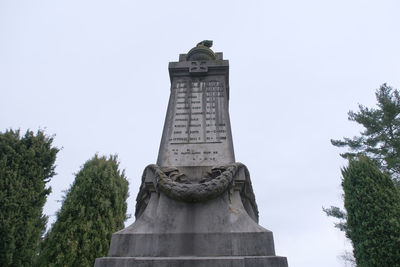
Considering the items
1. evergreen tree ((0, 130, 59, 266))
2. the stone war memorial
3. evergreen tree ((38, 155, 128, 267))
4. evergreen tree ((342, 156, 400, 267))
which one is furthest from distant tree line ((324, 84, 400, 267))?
evergreen tree ((0, 130, 59, 266))

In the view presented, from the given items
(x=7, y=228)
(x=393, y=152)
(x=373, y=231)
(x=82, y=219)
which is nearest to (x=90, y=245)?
(x=82, y=219)

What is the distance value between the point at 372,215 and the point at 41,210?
38.9 ft

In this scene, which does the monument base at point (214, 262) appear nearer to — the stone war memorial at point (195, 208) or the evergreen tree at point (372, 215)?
the stone war memorial at point (195, 208)

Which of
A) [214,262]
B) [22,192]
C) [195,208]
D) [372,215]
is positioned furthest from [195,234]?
[22,192]

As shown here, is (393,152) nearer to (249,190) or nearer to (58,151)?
(249,190)

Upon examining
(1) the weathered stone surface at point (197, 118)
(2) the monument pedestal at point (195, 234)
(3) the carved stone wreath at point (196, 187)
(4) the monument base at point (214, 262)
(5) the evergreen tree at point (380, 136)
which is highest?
(5) the evergreen tree at point (380, 136)

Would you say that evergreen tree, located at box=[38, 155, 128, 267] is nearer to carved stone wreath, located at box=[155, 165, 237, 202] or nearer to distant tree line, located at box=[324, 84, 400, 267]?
carved stone wreath, located at box=[155, 165, 237, 202]

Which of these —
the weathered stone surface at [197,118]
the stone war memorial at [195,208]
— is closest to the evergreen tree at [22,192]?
the stone war memorial at [195,208]

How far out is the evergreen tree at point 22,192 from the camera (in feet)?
29.1

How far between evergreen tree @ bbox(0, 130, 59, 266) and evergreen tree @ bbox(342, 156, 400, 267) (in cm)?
1130

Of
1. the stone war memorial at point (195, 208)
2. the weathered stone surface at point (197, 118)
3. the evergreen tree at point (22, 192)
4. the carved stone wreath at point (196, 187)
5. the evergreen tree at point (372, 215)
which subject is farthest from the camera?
the evergreen tree at point (22, 192)

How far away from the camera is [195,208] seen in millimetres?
4402

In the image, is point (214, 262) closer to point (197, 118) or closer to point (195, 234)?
point (195, 234)

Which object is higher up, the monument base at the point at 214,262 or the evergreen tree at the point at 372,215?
the evergreen tree at the point at 372,215
